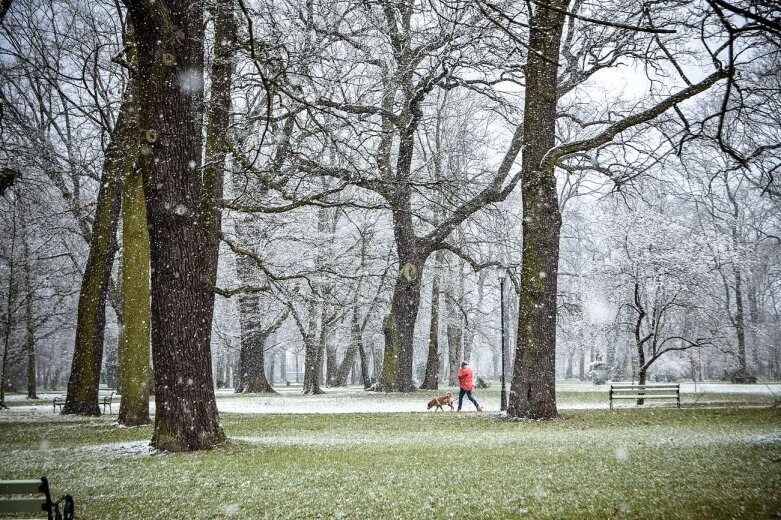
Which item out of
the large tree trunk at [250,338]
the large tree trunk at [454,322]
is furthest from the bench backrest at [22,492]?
the large tree trunk at [454,322]

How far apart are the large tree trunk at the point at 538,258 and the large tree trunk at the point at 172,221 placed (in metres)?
7.60

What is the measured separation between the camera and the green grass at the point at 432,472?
5789 millimetres

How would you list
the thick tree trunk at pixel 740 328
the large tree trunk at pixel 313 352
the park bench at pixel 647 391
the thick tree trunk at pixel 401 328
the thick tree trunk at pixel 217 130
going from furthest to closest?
the thick tree trunk at pixel 740 328, the large tree trunk at pixel 313 352, the thick tree trunk at pixel 401 328, the park bench at pixel 647 391, the thick tree trunk at pixel 217 130

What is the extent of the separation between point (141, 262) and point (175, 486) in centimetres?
794

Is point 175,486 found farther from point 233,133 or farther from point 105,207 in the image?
point 105,207

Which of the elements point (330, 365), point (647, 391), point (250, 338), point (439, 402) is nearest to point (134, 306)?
point (439, 402)

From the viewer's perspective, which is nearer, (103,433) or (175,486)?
(175,486)

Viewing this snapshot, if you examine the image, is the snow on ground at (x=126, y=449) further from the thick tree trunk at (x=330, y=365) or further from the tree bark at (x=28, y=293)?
the thick tree trunk at (x=330, y=365)

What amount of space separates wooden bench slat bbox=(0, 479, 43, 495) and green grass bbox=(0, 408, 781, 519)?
212 centimetres

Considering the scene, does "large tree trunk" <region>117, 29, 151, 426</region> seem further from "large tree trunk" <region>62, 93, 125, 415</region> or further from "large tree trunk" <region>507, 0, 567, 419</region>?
"large tree trunk" <region>507, 0, 567, 419</region>

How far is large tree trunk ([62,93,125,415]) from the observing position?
1675 cm

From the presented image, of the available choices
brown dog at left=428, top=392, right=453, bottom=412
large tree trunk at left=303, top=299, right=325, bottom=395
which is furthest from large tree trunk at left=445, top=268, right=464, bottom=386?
brown dog at left=428, top=392, right=453, bottom=412

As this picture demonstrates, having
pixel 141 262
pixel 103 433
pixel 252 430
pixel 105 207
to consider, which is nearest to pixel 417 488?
pixel 252 430

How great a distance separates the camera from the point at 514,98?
21.1 meters
